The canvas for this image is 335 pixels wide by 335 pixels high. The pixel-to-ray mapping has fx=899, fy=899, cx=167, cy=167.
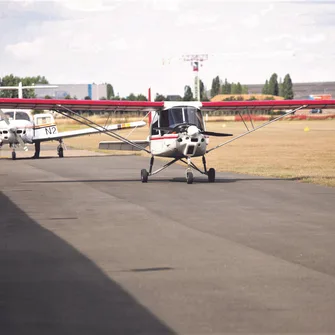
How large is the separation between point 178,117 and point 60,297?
601 inches

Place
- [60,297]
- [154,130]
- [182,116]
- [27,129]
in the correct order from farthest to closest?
[27,129] → [154,130] → [182,116] → [60,297]

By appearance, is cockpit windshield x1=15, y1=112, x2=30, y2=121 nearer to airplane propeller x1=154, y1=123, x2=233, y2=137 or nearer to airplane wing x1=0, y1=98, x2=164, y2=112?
airplane wing x1=0, y1=98, x2=164, y2=112

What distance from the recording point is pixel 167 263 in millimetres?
9359

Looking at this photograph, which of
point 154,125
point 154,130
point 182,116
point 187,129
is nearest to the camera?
point 187,129

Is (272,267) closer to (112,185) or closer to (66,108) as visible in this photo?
(112,185)

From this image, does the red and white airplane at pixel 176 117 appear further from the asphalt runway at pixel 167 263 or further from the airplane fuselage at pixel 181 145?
the asphalt runway at pixel 167 263

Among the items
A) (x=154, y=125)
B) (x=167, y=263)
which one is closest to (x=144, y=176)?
(x=154, y=125)

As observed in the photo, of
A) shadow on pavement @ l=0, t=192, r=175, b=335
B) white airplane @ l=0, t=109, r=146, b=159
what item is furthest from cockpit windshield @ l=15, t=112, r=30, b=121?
shadow on pavement @ l=0, t=192, r=175, b=335

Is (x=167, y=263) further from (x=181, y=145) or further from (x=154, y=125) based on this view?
(x=154, y=125)

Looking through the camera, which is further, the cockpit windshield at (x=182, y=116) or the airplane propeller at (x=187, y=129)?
the cockpit windshield at (x=182, y=116)

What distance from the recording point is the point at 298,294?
299 inches

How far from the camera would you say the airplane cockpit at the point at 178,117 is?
73.4ft

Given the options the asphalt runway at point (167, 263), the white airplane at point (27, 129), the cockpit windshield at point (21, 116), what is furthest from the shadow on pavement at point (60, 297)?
the cockpit windshield at point (21, 116)

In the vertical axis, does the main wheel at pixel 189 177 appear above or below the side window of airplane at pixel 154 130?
below
